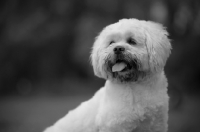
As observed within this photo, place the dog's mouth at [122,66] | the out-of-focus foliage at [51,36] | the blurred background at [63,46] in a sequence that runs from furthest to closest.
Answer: the out-of-focus foliage at [51,36] < the blurred background at [63,46] < the dog's mouth at [122,66]

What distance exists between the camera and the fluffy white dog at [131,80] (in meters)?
3.53

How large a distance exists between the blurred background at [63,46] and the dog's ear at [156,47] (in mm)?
5908

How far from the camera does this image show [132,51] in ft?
11.7

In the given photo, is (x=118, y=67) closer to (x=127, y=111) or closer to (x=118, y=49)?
(x=118, y=49)

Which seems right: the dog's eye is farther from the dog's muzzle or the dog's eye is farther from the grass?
the grass

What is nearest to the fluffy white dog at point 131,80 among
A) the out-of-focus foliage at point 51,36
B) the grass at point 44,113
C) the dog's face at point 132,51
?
the dog's face at point 132,51

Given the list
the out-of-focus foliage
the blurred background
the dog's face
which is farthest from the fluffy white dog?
the out-of-focus foliage

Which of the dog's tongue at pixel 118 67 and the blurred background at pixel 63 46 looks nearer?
the dog's tongue at pixel 118 67

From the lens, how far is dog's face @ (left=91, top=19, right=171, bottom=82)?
3.55 metres

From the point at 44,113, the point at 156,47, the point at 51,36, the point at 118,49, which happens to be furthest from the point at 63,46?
the point at 156,47

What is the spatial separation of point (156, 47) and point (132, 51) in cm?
28

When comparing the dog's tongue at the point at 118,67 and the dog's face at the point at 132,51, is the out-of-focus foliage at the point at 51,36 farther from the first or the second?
the dog's tongue at the point at 118,67

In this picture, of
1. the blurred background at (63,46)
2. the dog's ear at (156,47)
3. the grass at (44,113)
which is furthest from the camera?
the blurred background at (63,46)

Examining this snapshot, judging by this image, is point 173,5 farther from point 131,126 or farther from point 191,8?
point 131,126
